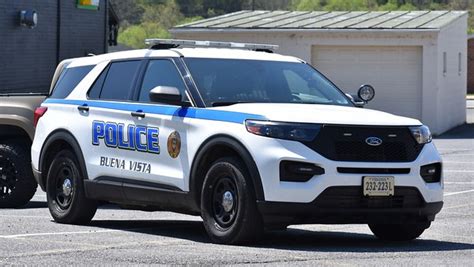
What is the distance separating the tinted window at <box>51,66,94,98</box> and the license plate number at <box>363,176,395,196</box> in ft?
12.3

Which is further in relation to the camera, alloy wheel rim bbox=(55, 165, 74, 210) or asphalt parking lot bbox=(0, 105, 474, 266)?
alloy wheel rim bbox=(55, 165, 74, 210)

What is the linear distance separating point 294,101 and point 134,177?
5.37 ft

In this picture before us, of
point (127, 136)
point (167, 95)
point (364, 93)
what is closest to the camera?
point (167, 95)

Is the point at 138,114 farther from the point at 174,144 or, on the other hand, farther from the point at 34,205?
the point at 34,205

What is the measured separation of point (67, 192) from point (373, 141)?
3.56 metres

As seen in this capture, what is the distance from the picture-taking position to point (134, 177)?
11516 mm

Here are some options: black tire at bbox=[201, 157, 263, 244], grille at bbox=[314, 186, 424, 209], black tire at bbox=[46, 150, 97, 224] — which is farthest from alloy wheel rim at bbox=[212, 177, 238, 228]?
black tire at bbox=[46, 150, 97, 224]

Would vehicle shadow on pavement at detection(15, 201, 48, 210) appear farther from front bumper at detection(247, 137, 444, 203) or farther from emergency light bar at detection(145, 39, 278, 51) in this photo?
front bumper at detection(247, 137, 444, 203)

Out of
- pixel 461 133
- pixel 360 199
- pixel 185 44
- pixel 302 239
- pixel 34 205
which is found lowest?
pixel 461 133

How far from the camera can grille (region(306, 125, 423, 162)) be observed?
1013cm

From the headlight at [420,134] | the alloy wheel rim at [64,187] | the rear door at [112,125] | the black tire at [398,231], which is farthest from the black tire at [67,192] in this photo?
the headlight at [420,134]

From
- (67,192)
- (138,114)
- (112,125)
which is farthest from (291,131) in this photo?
(67,192)

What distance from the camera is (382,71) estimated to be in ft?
117

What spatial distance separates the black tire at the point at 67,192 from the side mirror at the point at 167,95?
1569 millimetres
